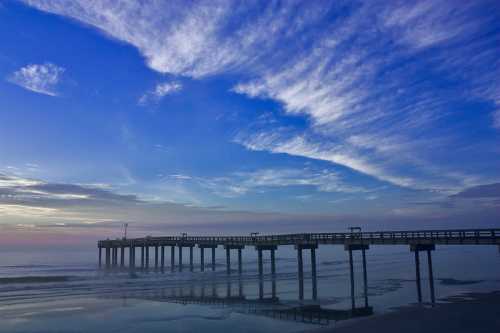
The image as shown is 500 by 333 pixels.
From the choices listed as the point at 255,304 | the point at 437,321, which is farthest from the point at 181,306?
the point at 437,321

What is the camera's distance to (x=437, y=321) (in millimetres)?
17125

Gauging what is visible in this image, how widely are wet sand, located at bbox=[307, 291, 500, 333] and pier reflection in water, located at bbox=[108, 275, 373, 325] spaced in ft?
7.88

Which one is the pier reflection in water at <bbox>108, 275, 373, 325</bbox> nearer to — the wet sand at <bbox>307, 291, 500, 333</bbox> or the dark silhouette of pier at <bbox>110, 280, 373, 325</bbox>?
the dark silhouette of pier at <bbox>110, 280, 373, 325</bbox>

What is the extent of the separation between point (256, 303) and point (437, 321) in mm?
12768

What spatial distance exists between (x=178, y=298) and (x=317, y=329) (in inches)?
637

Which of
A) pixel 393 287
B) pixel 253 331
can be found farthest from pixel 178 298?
pixel 393 287

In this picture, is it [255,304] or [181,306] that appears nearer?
[181,306]

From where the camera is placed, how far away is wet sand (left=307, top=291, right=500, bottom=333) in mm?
15578

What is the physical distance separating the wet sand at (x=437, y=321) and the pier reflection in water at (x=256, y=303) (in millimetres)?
2402

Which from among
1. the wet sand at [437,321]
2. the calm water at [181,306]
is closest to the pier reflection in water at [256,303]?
the calm water at [181,306]

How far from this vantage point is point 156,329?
18.6 m

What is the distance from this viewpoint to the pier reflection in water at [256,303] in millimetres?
21281

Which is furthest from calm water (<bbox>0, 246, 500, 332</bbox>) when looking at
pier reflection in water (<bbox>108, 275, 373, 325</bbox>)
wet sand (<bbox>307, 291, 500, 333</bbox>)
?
wet sand (<bbox>307, 291, 500, 333</bbox>)

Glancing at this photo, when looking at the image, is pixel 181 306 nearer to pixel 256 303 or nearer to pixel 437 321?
pixel 256 303
